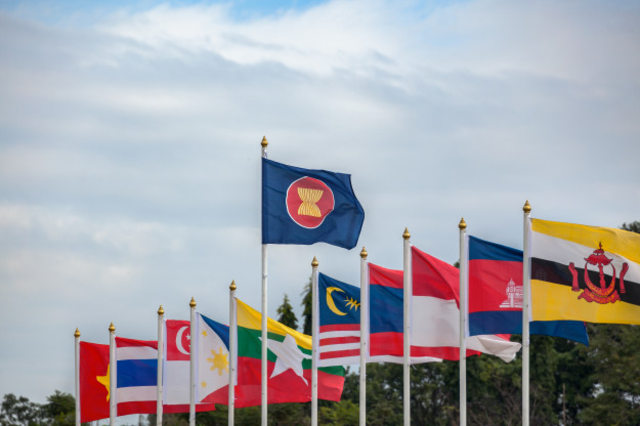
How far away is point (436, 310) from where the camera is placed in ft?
95.8

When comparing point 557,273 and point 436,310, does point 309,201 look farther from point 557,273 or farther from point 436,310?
point 557,273

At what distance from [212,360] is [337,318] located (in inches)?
164

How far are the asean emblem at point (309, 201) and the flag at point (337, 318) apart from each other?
1.61 metres

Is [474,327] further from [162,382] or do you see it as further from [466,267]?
[162,382]

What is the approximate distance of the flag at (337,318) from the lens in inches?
1209

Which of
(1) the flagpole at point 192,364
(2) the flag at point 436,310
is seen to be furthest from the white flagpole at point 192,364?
(2) the flag at point 436,310

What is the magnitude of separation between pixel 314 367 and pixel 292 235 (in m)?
3.65

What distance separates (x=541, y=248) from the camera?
27.7m

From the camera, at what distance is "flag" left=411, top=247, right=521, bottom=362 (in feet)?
95.6

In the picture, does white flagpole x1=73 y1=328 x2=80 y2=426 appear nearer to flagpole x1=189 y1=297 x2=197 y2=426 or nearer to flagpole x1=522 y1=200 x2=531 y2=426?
flagpole x1=189 y1=297 x2=197 y2=426

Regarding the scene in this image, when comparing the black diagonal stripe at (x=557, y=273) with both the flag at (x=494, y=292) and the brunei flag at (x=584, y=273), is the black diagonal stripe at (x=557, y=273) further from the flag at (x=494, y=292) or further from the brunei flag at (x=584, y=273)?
the flag at (x=494, y=292)

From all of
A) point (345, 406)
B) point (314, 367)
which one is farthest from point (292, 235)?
point (345, 406)

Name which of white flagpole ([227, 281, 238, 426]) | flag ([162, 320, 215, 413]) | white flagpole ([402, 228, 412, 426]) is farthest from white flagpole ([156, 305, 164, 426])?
white flagpole ([402, 228, 412, 426])

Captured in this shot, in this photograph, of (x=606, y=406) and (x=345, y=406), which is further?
(x=345, y=406)
